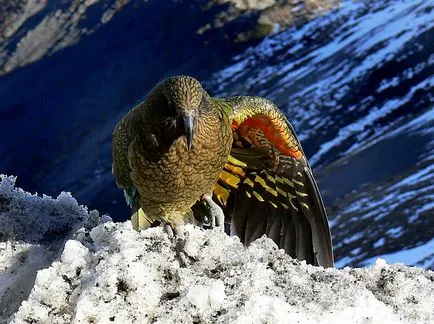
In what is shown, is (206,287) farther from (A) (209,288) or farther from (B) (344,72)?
(B) (344,72)

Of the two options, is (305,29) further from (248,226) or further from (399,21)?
(248,226)

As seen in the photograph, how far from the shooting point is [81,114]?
4.66 meters

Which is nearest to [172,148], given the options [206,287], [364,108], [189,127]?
[189,127]

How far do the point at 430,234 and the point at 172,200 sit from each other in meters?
1.34

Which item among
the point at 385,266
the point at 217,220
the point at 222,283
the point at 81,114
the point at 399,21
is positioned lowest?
the point at 399,21

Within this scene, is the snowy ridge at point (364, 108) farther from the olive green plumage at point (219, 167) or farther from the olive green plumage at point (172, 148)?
the olive green plumage at point (172, 148)

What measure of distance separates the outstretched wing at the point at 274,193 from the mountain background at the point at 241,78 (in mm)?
946

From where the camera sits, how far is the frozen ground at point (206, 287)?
960 millimetres

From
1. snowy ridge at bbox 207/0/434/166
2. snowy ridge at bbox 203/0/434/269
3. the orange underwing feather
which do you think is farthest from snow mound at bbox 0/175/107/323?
snowy ridge at bbox 207/0/434/166

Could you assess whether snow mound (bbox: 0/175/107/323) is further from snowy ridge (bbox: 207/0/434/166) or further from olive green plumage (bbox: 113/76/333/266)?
snowy ridge (bbox: 207/0/434/166)

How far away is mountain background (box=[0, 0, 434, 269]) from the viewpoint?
136 inches

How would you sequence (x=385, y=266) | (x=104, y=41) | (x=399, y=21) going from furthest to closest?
1. (x=104, y=41)
2. (x=399, y=21)
3. (x=385, y=266)

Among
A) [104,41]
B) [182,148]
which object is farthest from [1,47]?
[182,148]

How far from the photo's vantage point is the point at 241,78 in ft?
15.1
